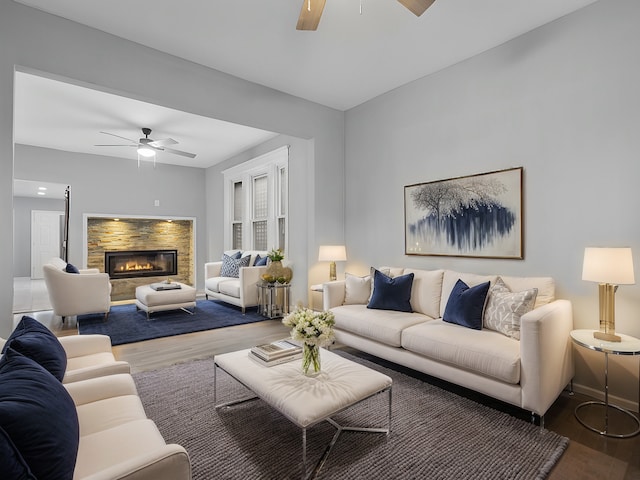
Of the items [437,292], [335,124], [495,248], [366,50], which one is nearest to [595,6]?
[366,50]

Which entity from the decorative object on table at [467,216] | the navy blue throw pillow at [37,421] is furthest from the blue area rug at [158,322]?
the navy blue throw pillow at [37,421]

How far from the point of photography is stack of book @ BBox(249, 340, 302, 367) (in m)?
2.30

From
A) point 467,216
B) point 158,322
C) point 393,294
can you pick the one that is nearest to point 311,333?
Result: point 393,294

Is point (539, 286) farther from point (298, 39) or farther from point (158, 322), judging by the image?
point (158, 322)

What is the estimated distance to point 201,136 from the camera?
591cm

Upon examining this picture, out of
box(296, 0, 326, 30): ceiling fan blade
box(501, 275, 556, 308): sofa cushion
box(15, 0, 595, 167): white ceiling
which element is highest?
box(15, 0, 595, 167): white ceiling

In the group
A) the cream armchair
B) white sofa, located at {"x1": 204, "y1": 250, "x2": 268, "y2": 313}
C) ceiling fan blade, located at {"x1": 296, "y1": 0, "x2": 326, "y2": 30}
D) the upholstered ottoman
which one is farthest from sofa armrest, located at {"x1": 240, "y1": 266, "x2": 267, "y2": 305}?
ceiling fan blade, located at {"x1": 296, "y1": 0, "x2": 326, "y2": 30}

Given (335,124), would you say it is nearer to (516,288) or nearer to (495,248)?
(495,248)

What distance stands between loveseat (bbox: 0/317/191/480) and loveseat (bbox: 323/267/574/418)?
200 centimetres

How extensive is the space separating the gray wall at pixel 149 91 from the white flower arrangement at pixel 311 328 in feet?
7.65

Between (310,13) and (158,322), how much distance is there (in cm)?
438

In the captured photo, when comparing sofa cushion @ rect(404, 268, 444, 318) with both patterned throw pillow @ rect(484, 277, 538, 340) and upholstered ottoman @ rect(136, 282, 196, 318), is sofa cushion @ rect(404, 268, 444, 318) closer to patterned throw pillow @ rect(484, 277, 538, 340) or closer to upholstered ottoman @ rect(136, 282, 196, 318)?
patterned throw pillow @ rect(484, 277, 538, 340)

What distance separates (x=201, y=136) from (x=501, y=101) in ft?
15.3

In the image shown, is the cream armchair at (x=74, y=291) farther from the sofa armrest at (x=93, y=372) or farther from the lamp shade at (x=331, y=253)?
the sofa armrest at (x=93, y=372)
